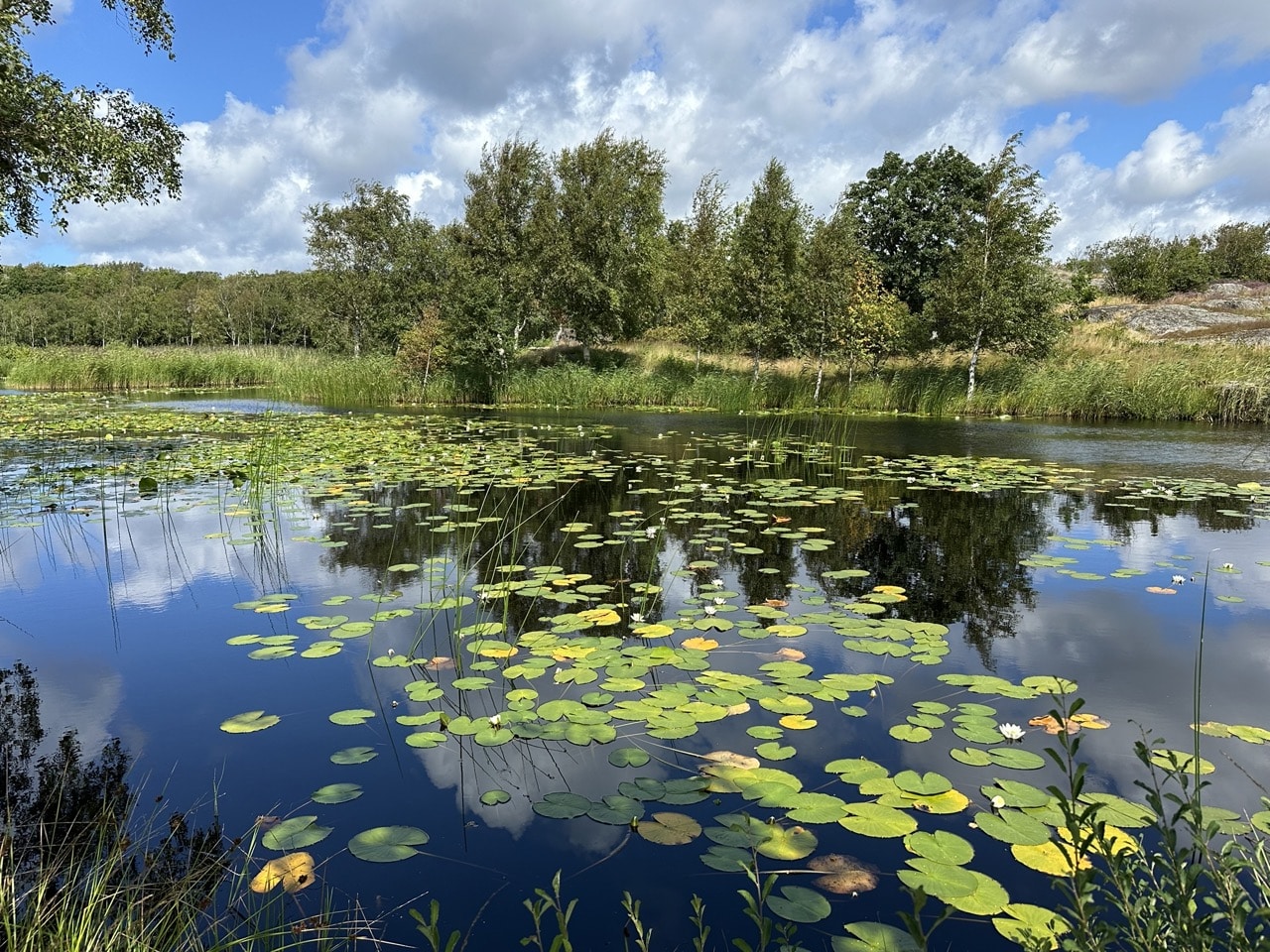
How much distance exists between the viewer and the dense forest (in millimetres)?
21203

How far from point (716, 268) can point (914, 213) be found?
33.6 feet

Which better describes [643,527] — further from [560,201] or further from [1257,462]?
[560,201]

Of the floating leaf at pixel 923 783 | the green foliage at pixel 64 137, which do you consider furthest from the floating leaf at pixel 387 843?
the green foliage at pixel 64 137

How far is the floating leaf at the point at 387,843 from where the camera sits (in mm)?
2076

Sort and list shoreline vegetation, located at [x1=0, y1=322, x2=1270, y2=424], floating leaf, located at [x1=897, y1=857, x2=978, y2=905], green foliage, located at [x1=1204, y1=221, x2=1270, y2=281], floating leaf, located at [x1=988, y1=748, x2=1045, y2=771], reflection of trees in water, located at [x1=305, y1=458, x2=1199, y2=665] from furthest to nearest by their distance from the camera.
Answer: green foliage, located at [x1=1204, y1=221, x2=1270, y2=281] → shoreline vegetation, located at [x1=0, y1=322, x2=1270, y2=424] → reflection of trees in water, located at [x1=305, y1=458, x2=1199, y2=665] → floating leaf, located at [x1=988, y1=748, x2=1045, y2=771] → floating leaf, located at [x1=897, y1=857, x2=978, y2=905]

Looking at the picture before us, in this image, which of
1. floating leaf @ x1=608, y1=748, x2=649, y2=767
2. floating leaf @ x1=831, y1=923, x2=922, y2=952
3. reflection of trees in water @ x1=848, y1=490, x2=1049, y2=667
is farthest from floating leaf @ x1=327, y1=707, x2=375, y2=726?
reflection of trees in water @ x1=848, y1=490, x2=1049, y2=667

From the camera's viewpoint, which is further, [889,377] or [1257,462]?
[889,377]

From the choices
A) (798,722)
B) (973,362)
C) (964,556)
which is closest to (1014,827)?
(798,722)

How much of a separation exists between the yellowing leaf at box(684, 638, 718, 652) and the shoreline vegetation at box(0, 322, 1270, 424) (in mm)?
18783

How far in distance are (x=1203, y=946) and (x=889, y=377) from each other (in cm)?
2486

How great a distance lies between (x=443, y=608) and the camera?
4102 mm

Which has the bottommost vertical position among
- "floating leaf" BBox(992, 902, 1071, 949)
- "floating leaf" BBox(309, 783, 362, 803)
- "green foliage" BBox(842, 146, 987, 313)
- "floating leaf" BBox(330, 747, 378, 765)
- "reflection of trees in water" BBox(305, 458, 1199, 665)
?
"floating leaf" BBox(992, 902, 1071, 949)

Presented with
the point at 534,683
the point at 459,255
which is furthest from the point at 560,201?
the point at 534,683

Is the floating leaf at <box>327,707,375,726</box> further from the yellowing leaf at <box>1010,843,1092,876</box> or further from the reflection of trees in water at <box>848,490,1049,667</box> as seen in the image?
the reflection of trees in water at <box>848,490,1049,667</box>
